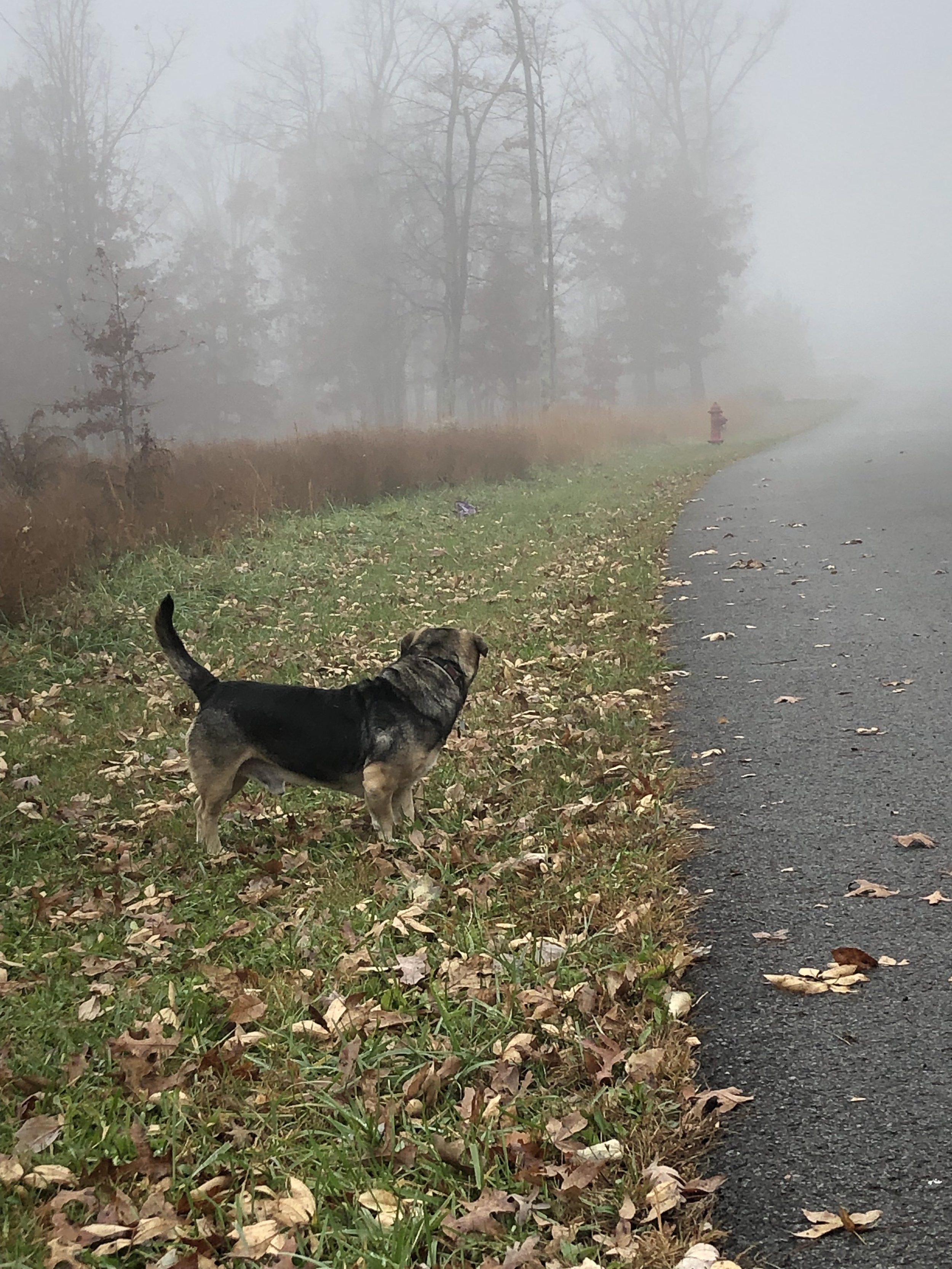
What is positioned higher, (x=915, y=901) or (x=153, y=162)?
(x=153, y=162)

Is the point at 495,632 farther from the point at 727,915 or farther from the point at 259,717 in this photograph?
the point at 727,915

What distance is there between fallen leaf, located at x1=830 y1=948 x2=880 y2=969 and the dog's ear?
9.33 ft

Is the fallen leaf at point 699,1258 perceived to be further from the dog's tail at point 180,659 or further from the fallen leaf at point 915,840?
the dog's tail at point 180,659

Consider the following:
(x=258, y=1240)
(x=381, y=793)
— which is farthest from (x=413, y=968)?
(x=381, y=793)

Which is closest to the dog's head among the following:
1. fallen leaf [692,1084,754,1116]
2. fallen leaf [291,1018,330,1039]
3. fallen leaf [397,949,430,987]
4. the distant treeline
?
fallen leaf [397,949,430,987]

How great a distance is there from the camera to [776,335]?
225 ft

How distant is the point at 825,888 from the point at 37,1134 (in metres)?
2.90

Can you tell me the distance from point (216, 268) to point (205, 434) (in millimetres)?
14253

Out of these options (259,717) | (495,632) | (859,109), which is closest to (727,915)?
(259,717)

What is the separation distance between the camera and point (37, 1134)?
3125 mm

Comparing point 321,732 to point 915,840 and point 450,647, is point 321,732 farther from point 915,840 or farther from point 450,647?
point 915,840

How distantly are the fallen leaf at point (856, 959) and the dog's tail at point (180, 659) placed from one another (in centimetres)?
327

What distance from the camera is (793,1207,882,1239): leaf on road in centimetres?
234

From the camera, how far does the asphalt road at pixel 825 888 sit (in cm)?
250
